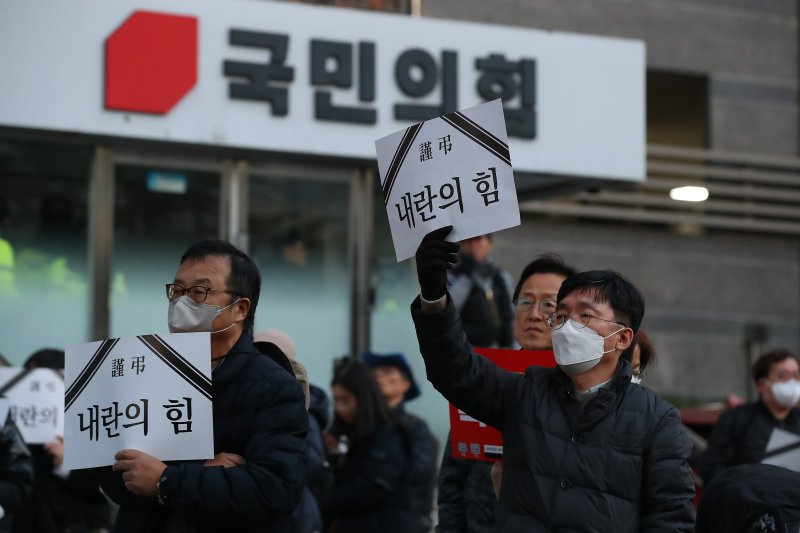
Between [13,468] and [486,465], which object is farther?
[13,468]

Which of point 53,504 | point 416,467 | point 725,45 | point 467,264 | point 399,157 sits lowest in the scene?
point 53,504

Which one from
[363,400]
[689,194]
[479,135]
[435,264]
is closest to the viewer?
[435,264]

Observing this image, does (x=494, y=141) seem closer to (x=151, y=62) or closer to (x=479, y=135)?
(x=479, y=135)

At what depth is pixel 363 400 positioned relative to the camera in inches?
347

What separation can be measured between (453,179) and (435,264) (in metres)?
0.44

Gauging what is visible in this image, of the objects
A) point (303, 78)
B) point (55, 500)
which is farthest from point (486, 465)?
point (303, 78)

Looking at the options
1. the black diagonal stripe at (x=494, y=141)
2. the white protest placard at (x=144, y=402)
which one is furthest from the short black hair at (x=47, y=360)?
the black diagonal stripe at (x=494, y=141)

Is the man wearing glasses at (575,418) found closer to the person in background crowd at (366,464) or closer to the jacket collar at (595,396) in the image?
the jacket collar at (595,396)

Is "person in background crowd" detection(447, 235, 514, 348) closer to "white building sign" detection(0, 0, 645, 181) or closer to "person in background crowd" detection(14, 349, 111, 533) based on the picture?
"white building sign" detection(0, 0, 645, 181)

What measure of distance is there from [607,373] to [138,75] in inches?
264

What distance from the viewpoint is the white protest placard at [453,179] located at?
15.4 feet

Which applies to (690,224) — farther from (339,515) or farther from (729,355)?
(339,515)

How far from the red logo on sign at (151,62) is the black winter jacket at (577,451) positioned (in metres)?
6.50

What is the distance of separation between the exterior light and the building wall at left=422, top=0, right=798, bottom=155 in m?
1.53
